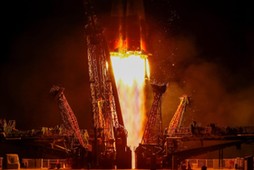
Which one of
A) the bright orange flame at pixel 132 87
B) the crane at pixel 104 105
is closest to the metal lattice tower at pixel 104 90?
the crane at pixel 104 105

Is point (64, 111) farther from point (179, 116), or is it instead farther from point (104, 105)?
point (179, 116)

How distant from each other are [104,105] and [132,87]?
755 centimetres

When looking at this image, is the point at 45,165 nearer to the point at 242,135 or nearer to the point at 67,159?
the point at 67,159

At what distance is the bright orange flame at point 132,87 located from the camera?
52.1 m

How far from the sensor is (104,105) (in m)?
47.3

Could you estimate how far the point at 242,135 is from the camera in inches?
1865

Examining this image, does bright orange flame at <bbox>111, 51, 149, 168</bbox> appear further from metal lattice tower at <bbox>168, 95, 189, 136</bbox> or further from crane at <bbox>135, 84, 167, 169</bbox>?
crane at <bbox>135, 84, 167, 169</bbox>

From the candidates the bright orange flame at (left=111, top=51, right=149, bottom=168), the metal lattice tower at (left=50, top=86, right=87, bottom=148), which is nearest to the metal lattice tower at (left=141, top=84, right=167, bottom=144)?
the bright orange flame at (left=111, top=51, right=149, bottom=168)

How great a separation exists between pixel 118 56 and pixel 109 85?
556 centimetres

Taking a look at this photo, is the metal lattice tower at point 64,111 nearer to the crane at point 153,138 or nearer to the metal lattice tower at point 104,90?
the metal lattice tower at point 104,90

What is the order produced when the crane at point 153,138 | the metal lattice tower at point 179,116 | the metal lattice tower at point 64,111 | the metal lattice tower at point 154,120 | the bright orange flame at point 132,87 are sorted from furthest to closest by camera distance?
the bright orange flame at point 132,87
the metal lattice tower at point 179,116
the metal lattice tower at point 64,111
the metal lattice tower at point 154,120
the crane at point 153,138

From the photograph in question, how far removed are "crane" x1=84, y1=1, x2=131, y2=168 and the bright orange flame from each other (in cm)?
472

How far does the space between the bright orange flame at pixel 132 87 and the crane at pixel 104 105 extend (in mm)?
4718

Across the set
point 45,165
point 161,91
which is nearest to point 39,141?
point 45,165
